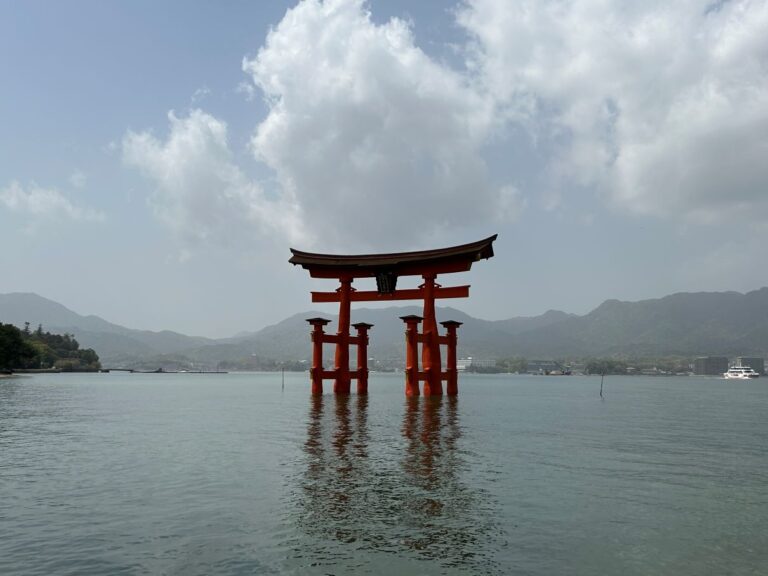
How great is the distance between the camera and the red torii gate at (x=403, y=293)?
34.6m

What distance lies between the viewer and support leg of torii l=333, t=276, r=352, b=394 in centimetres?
3734

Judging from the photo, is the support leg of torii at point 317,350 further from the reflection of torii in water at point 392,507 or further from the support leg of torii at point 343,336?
the reflection of torii in water at point 392,507

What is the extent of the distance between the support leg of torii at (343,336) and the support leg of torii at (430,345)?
557cm

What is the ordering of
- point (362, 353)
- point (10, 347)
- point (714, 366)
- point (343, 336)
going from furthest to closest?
point (714, 366), point (10, 347), point (362, 353), point (343, 336)

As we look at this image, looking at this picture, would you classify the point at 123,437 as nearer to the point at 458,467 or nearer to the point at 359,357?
the point at 458,467

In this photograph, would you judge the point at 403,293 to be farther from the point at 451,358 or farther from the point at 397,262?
the point at 451,358

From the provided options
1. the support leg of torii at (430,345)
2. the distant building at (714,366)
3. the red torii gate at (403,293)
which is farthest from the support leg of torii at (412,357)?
the distant building at (714,366)

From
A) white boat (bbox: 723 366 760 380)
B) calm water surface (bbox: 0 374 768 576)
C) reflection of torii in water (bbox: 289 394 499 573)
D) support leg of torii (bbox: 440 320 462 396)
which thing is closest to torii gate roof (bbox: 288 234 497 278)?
support leg of torii (bbox: 440 320 462 396)

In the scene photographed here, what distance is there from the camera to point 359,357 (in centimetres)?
4172

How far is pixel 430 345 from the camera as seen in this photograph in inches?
1363

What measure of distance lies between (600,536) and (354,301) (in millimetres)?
31695

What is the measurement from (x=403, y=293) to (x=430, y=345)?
5.08 metres

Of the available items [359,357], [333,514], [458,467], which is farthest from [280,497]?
[359,357]

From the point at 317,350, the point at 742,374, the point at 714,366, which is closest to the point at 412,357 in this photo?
the point at 317,350
